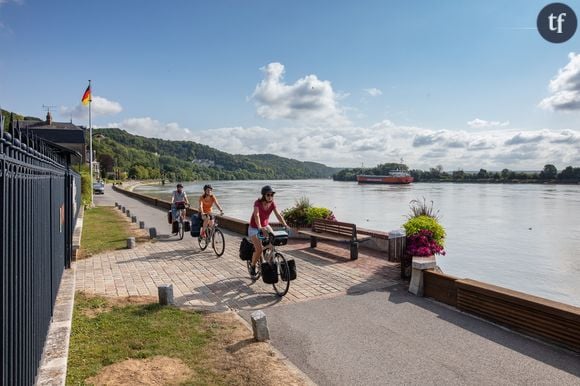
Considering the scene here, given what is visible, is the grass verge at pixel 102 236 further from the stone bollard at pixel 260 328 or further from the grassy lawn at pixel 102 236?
the stone bollard at pixel 260 328

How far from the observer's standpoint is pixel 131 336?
16.6 feet

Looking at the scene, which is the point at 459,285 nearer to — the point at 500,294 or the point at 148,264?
the point at 500,294

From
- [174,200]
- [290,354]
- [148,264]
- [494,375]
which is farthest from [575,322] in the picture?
[174,200]

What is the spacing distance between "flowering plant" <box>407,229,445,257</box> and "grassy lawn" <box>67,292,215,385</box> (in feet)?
13.2

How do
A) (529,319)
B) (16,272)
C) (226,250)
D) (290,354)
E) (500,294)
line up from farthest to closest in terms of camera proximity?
(226,250), (500,294), (529,319), (290,354), (16,272)

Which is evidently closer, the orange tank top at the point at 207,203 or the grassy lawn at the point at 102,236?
the orange tank top at the point at 207,203

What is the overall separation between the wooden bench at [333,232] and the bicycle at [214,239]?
2494mm

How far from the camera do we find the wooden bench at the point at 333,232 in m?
10.6

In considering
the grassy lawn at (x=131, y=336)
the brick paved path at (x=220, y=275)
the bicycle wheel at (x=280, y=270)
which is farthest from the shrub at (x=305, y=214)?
the grassy lawn at (x=131, y=336)

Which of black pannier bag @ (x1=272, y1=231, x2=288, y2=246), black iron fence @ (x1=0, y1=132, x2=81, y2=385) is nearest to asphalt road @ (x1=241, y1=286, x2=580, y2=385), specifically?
black pannier bag @ (x1=272, y1=231, x2=288, y2=246)

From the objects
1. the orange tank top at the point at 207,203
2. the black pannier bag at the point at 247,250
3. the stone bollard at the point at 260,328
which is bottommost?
the stone bollard at the point at 260,328

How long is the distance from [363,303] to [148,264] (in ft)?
17.5

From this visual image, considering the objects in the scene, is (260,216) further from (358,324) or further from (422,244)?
(422,244)

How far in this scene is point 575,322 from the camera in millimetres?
A: 4762
